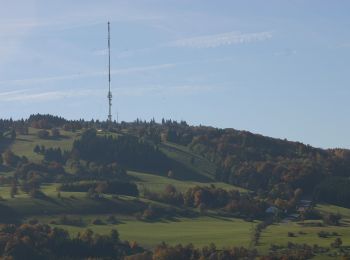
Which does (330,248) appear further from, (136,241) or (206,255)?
(136,241)

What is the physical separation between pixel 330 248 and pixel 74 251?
40.1 m

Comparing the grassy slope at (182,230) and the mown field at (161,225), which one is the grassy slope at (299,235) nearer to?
the mown field at (161,225)

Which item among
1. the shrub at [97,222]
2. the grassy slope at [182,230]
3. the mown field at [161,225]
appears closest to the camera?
the grassy slope at [182,230]

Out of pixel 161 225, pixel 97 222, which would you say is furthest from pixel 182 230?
pixel 97 222

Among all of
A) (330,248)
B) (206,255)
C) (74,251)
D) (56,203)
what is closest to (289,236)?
(330,248)

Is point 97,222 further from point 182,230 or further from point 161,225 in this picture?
point 182,230

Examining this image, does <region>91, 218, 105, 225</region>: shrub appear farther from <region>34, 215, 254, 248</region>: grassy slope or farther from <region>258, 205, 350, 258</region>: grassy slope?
<region>258, 205, 350, 258</region>: grassy slope

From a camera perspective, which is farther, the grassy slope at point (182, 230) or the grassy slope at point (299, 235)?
the grassy slope at point (182, 230)

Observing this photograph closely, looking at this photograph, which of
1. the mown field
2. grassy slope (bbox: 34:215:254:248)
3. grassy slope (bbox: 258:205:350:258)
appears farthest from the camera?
the mown field

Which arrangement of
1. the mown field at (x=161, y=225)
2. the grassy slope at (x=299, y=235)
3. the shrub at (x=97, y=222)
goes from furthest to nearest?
the shrub at (x=97, y=222) < the mown field at (x=161, y=225) < the grassy slope at (x=299, y=235)

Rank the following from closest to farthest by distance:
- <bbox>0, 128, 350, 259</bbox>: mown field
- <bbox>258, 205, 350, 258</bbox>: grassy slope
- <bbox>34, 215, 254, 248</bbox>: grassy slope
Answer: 1. <bbox>258, 205, 350, 258</bbox>: grassy slope
2. <bbox>34, 215, 254, 248</bbox>: grassy slope
3. <bbox>0, 128, 350, 259</bbox>: mown field

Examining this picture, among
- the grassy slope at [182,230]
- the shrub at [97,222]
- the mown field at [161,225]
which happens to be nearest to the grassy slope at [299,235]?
the mown field at [161,225]

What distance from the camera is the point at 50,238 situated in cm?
14650

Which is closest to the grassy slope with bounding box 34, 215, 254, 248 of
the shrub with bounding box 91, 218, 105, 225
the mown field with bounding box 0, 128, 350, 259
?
the mown field with bounding box 0, 128, 350, 259
